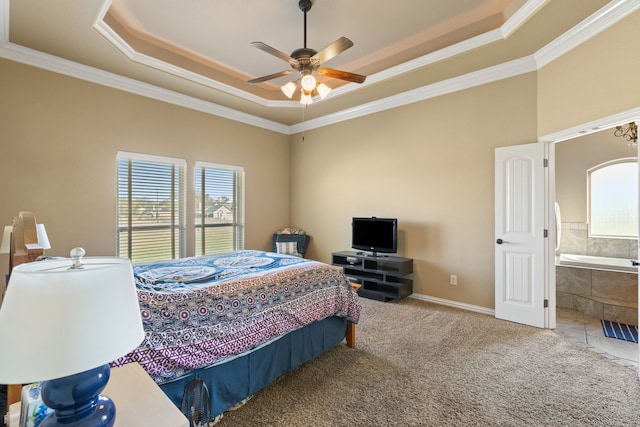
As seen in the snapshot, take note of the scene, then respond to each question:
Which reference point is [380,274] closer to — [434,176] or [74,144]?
[434,176]

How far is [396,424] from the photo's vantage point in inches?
72.8

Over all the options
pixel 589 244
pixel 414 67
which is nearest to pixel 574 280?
pixel 589 244

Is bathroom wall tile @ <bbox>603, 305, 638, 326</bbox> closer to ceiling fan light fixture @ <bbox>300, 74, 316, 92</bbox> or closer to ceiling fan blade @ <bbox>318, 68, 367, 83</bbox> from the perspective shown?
ceiling fan blade @ <bbox>318, 68, 367, 83</bbox>

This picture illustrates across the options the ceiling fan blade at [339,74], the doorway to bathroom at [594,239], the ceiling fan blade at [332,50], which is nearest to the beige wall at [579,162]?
the doorway to bathroom at [594,239]

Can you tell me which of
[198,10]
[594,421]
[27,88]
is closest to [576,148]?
[594,421]

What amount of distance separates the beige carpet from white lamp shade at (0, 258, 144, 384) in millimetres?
1511

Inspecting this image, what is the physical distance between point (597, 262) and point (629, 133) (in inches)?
77.7

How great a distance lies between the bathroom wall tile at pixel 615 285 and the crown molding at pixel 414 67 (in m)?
2.68

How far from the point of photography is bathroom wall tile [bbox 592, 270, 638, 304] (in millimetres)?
3500

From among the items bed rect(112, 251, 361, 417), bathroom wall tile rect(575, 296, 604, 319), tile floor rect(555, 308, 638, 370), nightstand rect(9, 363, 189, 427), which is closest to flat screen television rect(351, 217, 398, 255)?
bed rect(112, 251, 361, 417)

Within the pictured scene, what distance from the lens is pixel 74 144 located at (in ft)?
11.2

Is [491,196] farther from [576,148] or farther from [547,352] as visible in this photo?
[576,148]

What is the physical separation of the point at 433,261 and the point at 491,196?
115 centimetres

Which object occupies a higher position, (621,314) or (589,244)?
(589,244)
